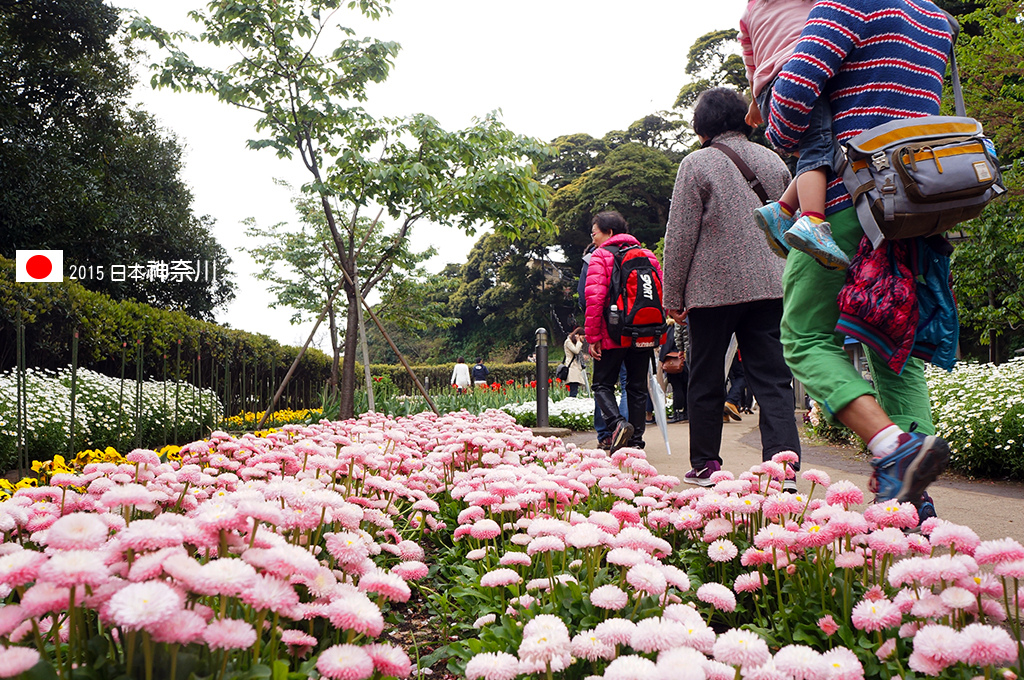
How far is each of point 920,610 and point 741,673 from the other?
457 millimetres

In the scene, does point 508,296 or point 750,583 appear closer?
point 750,583

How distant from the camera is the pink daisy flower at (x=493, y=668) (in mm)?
1127

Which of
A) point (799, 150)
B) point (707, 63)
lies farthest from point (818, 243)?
point (707, 63)

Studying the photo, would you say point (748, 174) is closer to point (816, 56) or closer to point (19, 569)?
point (816, 56)

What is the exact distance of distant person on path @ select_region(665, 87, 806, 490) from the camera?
3082 mm

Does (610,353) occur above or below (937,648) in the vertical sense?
above

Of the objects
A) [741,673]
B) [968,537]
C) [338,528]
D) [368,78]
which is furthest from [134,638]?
[368,78]

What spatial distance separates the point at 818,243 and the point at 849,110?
55 centimetres

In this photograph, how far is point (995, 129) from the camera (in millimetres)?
9477

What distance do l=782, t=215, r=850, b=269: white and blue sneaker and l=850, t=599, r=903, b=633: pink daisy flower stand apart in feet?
3.30

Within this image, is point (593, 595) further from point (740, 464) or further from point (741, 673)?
point (740, 464)

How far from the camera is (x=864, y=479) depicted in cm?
404

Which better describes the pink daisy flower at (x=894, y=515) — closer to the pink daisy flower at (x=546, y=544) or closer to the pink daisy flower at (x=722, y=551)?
the pink daisy flower at (x=722, y=551)

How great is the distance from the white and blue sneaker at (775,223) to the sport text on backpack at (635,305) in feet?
7.17
